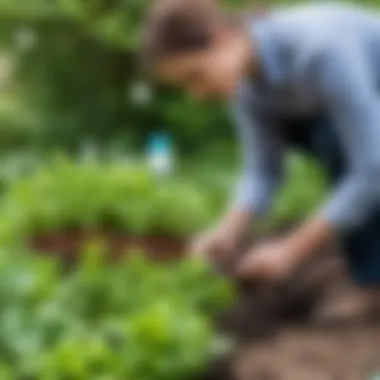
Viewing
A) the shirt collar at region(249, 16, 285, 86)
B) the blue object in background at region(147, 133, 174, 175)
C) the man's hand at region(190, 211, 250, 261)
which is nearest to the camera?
the shirt collar at region(249, 16, 285, 86)

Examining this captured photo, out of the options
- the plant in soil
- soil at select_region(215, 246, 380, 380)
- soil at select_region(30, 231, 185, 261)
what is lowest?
soil at select_region(215, 246, 380, 380)

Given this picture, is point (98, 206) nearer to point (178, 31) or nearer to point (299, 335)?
point (299, 335)

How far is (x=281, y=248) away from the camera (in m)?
2.01

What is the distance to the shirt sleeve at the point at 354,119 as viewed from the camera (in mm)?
1807

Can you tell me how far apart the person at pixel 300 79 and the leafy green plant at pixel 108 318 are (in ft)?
0.53

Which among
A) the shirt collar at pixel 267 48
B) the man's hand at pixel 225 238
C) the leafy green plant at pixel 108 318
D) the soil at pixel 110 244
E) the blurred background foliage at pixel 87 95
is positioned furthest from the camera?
the blurred background foliage at pixel 87 95

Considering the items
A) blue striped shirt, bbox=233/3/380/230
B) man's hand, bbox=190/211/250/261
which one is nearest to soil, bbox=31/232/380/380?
man's hand, bbox=190/211/250/261

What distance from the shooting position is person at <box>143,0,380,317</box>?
177 cm

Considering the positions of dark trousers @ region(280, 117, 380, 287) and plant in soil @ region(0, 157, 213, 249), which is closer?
dark trousers @ region(280, 117, 380, 287)

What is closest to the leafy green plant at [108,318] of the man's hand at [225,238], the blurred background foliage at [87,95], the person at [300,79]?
the man's hand at [225,238]

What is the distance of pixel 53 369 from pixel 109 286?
0.38m

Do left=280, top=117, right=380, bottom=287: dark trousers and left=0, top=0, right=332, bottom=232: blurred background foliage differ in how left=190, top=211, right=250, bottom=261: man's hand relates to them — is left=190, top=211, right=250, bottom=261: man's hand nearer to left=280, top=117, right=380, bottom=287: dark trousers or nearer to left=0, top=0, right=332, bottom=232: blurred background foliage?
left=280, top=117, right=380, bottom=287: dark trousers

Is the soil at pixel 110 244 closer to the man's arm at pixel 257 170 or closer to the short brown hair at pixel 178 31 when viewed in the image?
the man's arm at pixel 257 170

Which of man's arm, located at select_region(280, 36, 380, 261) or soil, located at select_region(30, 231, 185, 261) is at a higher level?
soil, located at select_region(30, 231, 185, 261)
